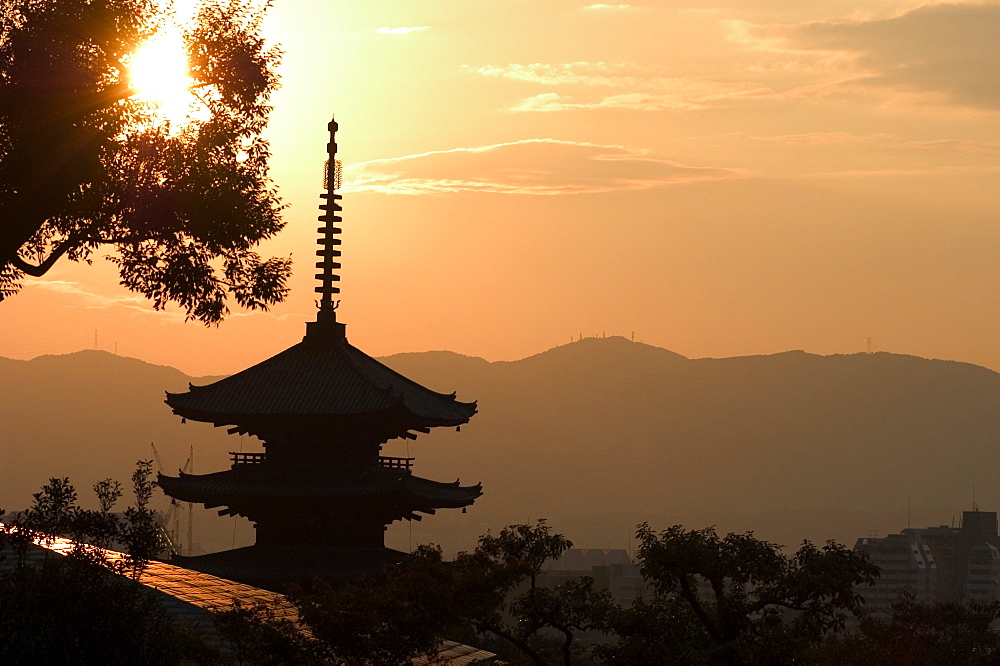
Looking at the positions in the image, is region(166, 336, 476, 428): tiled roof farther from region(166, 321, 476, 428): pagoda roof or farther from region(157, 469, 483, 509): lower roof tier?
region(157, 469, 483, 509): lower roof tier

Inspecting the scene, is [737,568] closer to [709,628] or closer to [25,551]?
[709,628]

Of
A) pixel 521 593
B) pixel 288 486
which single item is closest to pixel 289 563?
pixel 288 486

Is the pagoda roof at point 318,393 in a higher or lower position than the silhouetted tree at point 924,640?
higher

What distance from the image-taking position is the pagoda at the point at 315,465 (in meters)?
44.0

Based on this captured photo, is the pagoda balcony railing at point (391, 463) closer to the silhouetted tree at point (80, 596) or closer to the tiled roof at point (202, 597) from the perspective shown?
the tiled roof at point (202, 597)

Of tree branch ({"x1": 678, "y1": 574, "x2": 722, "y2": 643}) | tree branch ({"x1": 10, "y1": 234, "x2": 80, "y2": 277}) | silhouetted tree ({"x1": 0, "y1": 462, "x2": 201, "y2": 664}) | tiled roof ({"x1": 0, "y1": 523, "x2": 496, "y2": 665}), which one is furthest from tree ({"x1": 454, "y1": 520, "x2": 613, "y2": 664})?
tree branch ({"x1": 10, "y1": 234, "x2": 80, "y2": 277})

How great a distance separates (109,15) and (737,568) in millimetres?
15681

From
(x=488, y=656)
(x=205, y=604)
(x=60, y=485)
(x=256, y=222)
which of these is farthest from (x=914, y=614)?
(x=60, y=485)

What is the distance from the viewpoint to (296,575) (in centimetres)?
4316

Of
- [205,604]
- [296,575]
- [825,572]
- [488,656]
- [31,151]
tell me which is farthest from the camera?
[296,575]

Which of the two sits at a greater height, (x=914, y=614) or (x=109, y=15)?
(x=109, y=15)

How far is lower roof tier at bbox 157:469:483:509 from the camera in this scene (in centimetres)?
4375

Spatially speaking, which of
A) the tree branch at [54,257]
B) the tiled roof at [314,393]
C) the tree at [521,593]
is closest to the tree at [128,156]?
the tree branch at [54,257]

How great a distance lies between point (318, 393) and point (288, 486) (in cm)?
317
